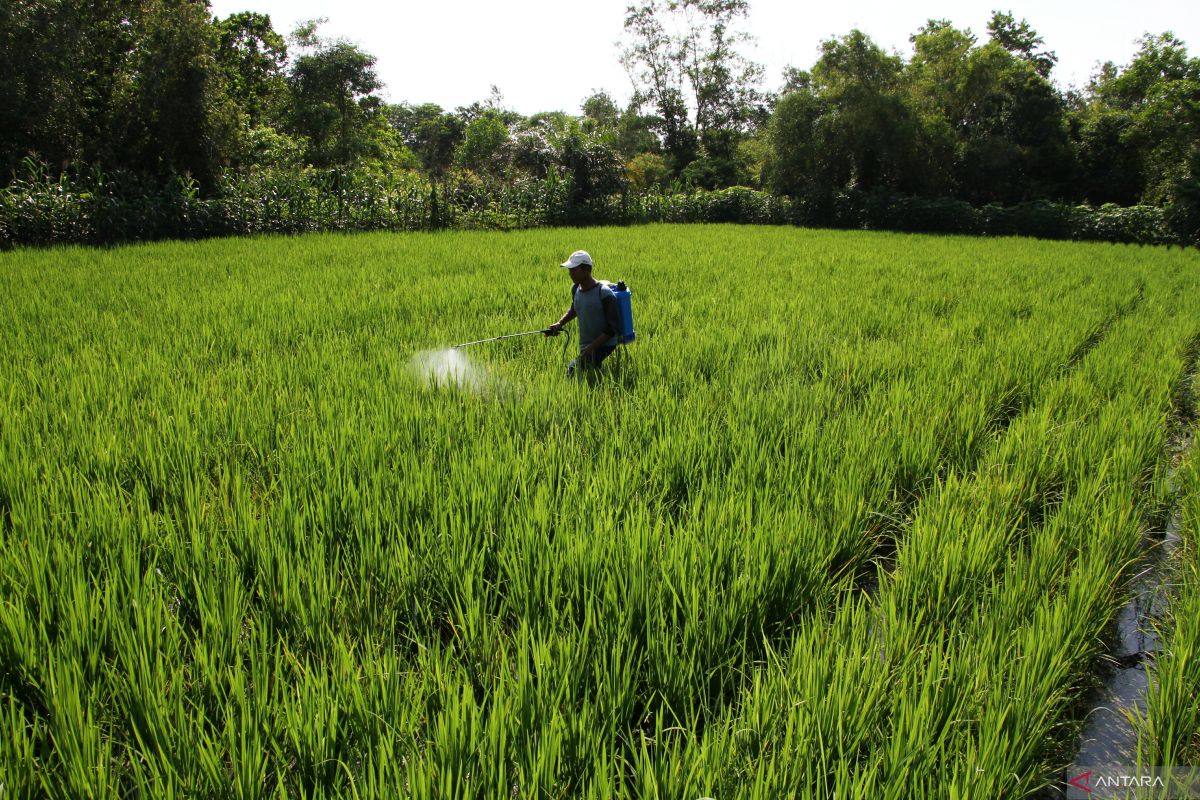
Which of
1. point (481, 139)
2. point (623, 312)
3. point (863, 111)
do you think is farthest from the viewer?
point (481, 139)

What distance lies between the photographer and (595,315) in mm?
3486

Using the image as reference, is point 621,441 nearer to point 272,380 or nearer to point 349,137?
point 272,380

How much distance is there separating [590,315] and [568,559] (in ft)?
6.93

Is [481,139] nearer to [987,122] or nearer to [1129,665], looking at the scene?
[987,122]

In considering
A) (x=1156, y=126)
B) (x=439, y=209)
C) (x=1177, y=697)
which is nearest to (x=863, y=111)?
(x=1156, y=126)

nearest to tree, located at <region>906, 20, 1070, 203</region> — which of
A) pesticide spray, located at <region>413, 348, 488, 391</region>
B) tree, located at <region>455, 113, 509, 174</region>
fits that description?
pesticide spray, located at <region>413, 348, 488, 391</region>

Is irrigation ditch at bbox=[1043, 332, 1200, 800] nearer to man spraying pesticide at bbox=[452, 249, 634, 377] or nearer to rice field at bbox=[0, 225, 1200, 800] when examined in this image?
rice field at bbox=[0, 225, 1200, 800]

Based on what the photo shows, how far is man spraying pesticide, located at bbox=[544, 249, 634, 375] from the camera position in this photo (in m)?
3.34

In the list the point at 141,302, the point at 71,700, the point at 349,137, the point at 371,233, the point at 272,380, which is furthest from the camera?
the point at 349,137

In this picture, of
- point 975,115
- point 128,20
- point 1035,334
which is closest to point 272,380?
point 1035,334

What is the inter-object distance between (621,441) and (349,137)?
24466 millimetres

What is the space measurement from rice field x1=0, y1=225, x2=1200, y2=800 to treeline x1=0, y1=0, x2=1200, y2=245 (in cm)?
834

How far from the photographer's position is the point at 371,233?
456 inches

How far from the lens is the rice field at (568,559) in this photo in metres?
1.06
